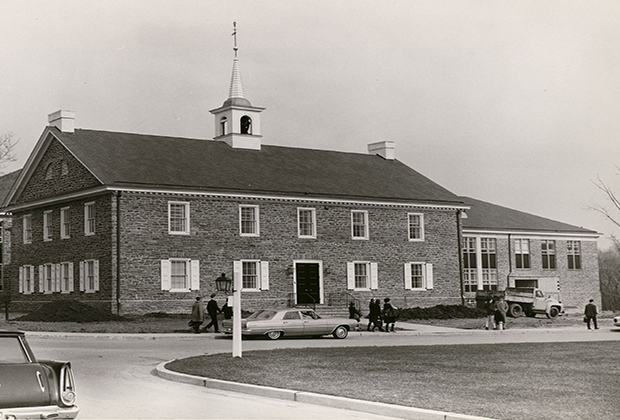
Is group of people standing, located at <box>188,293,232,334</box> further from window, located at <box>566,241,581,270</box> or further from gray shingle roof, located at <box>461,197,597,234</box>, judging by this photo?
window, located at <box>566,241,581,270</box>

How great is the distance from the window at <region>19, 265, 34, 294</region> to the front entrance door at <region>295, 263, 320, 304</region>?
13.7 m

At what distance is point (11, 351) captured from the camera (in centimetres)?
1048

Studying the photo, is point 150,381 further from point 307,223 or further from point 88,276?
point 307,223

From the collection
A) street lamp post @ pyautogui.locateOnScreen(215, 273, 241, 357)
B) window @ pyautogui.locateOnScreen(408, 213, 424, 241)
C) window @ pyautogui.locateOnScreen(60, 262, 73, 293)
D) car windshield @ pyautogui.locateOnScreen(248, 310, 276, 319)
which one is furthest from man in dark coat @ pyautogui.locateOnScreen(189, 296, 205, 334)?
window @ pyautogui.locateOnScreen(408, 213, 424, 241)

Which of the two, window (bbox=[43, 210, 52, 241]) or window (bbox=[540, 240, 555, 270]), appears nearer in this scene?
window (bbox=[43, 210, 52, 241])

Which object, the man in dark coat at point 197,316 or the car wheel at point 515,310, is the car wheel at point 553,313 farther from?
the man in dark coat at point 197,316

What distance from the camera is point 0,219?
5597cm

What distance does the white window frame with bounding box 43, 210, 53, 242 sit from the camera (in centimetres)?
4381

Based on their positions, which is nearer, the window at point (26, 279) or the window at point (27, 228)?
the window at point (26, 279)

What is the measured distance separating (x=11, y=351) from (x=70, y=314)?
26670 mm

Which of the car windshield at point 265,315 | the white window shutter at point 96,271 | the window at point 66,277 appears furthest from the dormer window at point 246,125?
the car windshield at point 265,315

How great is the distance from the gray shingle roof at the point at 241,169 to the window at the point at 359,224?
3.40 feet

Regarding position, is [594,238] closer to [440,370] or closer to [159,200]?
[159,200]

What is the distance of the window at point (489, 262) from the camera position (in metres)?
56.4
